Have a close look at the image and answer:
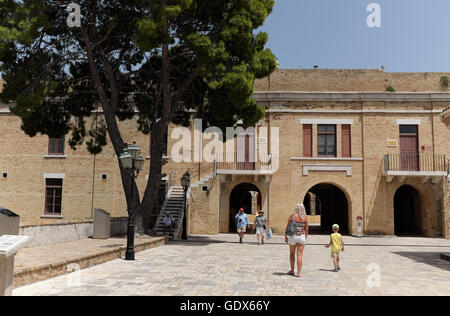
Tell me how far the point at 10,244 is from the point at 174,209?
15.1 meters

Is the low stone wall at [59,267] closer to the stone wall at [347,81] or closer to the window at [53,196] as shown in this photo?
the window at [53,196]

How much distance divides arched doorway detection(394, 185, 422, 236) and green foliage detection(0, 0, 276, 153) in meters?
13.6

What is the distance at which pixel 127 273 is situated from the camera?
955 cm

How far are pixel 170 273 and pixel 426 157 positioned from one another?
18.2m

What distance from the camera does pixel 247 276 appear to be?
9.55 metres

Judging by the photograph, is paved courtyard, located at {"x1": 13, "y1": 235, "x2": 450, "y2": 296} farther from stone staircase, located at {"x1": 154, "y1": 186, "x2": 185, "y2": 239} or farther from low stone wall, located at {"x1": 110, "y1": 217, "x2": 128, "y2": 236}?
stone staircase, located at {"x1": 154, "y1": 186, "x2": 185, "y2": 239}

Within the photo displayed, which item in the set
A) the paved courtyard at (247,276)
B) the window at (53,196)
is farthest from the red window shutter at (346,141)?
the window at (53,196)

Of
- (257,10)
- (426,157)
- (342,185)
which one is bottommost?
(342,185)

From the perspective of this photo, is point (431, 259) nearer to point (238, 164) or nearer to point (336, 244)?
point (336, 244)

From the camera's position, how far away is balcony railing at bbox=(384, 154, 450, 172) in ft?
73.9

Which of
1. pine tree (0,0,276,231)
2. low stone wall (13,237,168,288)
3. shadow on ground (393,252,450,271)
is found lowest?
shadow on ground (393,252,450,271)

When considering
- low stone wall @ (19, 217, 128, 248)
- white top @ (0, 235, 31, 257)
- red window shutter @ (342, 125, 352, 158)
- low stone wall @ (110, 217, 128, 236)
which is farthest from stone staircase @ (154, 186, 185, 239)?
white top @ (0, 235, 31, 257)
